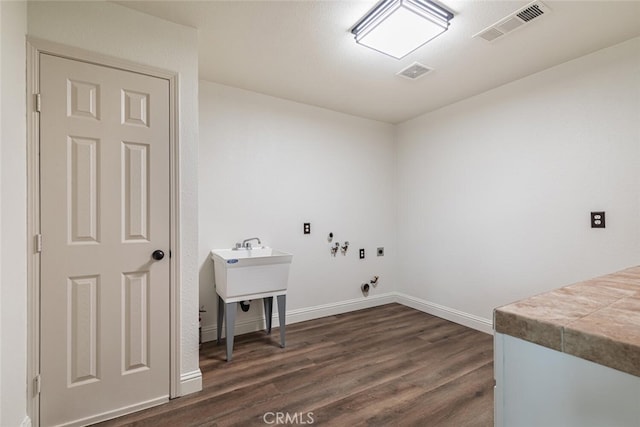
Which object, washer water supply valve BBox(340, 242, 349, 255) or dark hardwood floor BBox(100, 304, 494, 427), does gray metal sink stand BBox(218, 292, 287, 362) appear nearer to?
dark hardwood floor BBox(100, 304, 494, 427)

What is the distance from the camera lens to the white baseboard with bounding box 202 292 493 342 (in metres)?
3.06

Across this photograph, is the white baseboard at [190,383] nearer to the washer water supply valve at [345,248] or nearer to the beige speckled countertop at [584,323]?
the beige speckled countertop at [584,323]

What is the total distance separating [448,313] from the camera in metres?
3.47

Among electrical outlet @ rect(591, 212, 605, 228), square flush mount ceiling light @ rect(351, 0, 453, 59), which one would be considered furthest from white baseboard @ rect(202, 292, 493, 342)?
square flush mount ceiling light @ rect(351, 0, 453, 59)

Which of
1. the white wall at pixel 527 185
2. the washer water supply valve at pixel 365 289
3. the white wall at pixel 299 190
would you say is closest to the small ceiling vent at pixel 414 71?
the white wall at pixel 527 185

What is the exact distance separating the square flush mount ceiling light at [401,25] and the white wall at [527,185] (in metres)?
1.37

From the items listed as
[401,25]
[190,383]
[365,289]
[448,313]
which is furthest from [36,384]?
[448,313]

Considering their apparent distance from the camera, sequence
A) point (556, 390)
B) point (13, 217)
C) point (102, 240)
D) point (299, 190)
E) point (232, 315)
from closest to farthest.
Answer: point (556, 390), point (13, 217), point (102, 240), point (232, 315), point (299, 190)

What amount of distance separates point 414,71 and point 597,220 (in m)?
1.88

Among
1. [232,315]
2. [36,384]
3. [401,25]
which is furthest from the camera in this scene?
[232,315]

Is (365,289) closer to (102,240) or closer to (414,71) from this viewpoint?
(414,71)

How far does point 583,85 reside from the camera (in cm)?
246

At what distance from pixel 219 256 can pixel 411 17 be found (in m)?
2.31

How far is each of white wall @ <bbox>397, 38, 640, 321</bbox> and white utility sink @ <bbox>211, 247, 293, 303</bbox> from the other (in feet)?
6.39
